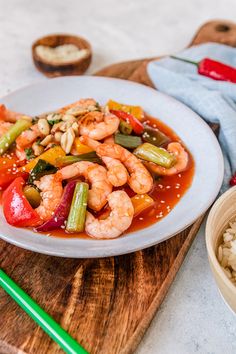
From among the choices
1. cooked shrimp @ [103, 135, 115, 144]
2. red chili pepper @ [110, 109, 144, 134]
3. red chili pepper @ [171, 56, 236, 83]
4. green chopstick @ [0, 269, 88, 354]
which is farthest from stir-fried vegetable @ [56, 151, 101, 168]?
red chili pepper @ [171, 56, 236, 83]

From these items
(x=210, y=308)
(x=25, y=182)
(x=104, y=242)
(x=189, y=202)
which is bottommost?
(x=210, y=308)

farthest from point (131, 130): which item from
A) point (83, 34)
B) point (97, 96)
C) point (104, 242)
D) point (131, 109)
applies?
point (83, 34)

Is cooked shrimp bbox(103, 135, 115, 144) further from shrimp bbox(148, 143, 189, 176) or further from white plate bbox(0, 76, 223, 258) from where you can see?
white plate bbox(0, 76, 223, 258)

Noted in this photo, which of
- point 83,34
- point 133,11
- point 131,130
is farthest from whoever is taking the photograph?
point 133,11

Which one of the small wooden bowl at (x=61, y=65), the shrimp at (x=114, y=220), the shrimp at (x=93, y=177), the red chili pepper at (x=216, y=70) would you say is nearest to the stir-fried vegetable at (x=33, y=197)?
the shrimp at (x=93, y=177)

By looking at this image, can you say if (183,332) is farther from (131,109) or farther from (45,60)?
(45,60)

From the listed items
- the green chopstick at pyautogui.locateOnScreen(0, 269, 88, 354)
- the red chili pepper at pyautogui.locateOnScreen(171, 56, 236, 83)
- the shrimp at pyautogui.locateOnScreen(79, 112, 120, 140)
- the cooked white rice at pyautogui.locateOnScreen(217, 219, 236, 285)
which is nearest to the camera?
the green chopstick at pyautogui.locateOnScreen(0, 269, 88, 354)

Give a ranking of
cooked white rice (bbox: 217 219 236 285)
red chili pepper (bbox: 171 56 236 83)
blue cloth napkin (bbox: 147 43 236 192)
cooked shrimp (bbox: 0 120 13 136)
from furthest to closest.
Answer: red chili pepper (bbox: 171 56 236 83) < blue cloth napkin (bbox: 147 43 236 192) < cooked shrimp (bbox: 0 120 13 136) < cooked white rice (bbox: 217 219 236 285)
